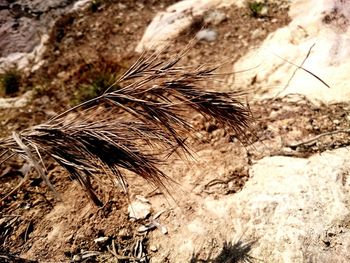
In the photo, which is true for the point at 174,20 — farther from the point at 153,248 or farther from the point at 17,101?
the point at 153,248

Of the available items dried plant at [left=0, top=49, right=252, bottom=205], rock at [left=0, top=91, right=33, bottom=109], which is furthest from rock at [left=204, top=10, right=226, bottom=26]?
dried plant at [left=0, top=49, right=252, bottom=205]

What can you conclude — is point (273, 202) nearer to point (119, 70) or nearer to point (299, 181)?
point (299, 181)

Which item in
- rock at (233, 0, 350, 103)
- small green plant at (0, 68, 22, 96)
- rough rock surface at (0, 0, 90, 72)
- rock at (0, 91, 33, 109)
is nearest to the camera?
rock at (233, 0, 350, 103)

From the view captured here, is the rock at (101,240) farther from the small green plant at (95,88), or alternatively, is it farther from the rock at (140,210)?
the small green plant at (95,88)

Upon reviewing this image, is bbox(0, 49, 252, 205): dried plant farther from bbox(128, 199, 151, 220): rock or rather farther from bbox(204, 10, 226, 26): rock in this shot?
bbox(204, 10, 226, 26): rock

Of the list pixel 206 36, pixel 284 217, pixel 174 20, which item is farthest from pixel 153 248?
pixel 174 20

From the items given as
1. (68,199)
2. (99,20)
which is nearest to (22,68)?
(99,20)
